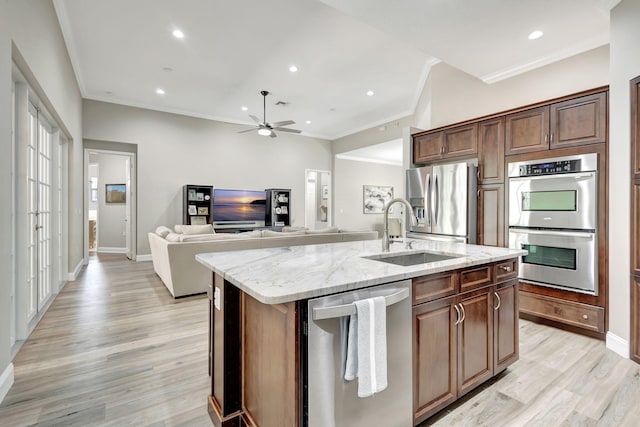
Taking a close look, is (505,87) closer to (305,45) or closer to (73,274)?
(305,45)

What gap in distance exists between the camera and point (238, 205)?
779cm

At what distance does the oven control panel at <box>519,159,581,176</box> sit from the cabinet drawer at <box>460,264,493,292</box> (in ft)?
5.56

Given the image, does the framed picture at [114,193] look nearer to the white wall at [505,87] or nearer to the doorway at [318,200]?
the doorway at [318,200]

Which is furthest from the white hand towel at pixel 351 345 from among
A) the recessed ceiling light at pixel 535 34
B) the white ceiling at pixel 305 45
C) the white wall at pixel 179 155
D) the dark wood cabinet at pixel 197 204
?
the white wall at pixel 179 155

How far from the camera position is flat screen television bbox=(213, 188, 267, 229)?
24.5 feet

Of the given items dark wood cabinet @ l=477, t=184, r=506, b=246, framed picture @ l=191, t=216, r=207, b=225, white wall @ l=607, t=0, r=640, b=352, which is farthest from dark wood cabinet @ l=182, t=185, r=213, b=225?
white wall @ l=607, t=0, r=640, b=352

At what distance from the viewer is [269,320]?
1338 mm

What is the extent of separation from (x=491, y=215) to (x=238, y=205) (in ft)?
19.1

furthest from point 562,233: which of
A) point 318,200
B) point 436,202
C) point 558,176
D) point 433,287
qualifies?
point 318,200

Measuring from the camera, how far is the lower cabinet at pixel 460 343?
1.60 m

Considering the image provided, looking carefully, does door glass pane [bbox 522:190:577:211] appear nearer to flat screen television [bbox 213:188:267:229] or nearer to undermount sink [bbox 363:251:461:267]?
undermount sink [bbox 363:251:461:267]

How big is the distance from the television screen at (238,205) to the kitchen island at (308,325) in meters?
5.77

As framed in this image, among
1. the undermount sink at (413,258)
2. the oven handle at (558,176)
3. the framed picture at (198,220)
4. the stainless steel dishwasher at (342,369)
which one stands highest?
the oven handle at (558,176)

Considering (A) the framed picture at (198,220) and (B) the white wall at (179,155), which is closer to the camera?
(B) the white wall at (179,155)
